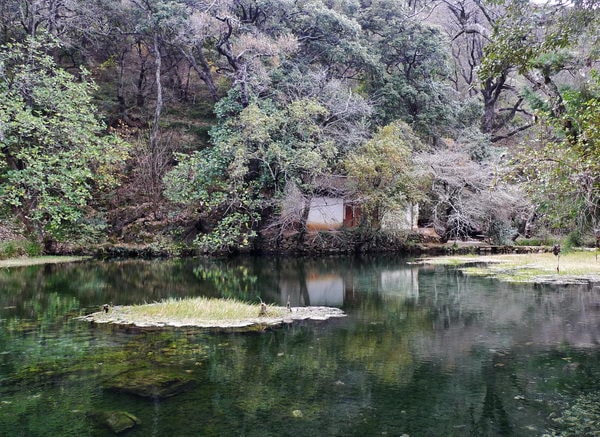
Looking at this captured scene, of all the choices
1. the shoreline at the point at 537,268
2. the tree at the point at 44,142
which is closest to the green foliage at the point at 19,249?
the tree at the point at 44,142

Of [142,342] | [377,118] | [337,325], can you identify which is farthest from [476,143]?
[142,342]

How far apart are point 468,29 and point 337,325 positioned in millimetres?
12572

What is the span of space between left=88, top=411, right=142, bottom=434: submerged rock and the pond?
67mm

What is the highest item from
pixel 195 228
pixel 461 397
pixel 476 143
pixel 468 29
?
pixel 468 29

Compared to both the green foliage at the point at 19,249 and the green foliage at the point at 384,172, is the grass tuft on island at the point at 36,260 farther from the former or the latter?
the green foliage at the point at 384,172

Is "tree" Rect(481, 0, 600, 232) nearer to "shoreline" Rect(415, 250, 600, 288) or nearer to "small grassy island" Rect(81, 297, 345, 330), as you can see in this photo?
"small grassy island" Rect(81, 297, 345, 330)

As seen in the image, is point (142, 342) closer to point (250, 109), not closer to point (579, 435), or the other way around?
point (579, 435)

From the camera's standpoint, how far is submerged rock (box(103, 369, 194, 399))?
683 cm

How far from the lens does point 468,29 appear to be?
60.0 ft

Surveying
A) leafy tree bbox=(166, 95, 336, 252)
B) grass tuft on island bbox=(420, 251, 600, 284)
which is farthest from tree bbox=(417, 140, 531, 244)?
leafy tree bbox=(166, 95, 336, 252)

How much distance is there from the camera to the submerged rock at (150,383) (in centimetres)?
683

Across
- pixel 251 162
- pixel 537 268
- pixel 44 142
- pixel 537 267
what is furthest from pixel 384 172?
pixel 44 142

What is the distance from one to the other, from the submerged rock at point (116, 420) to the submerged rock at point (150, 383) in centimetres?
69

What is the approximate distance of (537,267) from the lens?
20.1m
